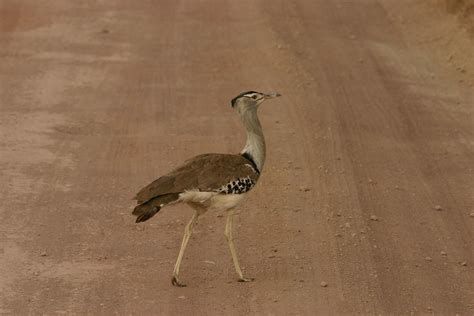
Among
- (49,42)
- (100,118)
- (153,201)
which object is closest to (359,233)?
(153,201)

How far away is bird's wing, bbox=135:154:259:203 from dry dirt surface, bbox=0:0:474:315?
2.74 feet

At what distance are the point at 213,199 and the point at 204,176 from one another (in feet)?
0.65

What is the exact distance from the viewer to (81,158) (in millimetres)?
13000

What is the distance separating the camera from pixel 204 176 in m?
8.88

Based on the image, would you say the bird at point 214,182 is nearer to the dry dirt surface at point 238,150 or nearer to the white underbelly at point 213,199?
the white underbelly at point 213,199

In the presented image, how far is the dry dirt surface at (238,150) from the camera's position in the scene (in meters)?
9.22

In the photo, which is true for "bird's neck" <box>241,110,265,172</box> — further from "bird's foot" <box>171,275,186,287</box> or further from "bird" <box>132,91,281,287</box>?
"bird's foot" <box>171,275,186,287</box>

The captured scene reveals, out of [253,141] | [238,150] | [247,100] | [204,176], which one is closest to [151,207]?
[204,176]

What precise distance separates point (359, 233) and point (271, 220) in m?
0.85

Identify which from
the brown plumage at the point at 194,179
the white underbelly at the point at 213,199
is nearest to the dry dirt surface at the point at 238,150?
the white underbelly at the point at 213,199

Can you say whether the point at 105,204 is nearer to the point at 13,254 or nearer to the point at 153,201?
the point at 13,254

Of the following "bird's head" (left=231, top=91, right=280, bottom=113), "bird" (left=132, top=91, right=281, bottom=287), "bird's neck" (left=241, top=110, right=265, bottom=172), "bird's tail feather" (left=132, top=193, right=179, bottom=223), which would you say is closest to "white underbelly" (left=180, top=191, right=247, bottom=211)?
"bird" (left=132, top=91, right=281, bottom=287)

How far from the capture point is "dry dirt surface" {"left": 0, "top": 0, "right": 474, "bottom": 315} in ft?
30.2

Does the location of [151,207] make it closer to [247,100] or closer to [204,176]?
[204,176]
